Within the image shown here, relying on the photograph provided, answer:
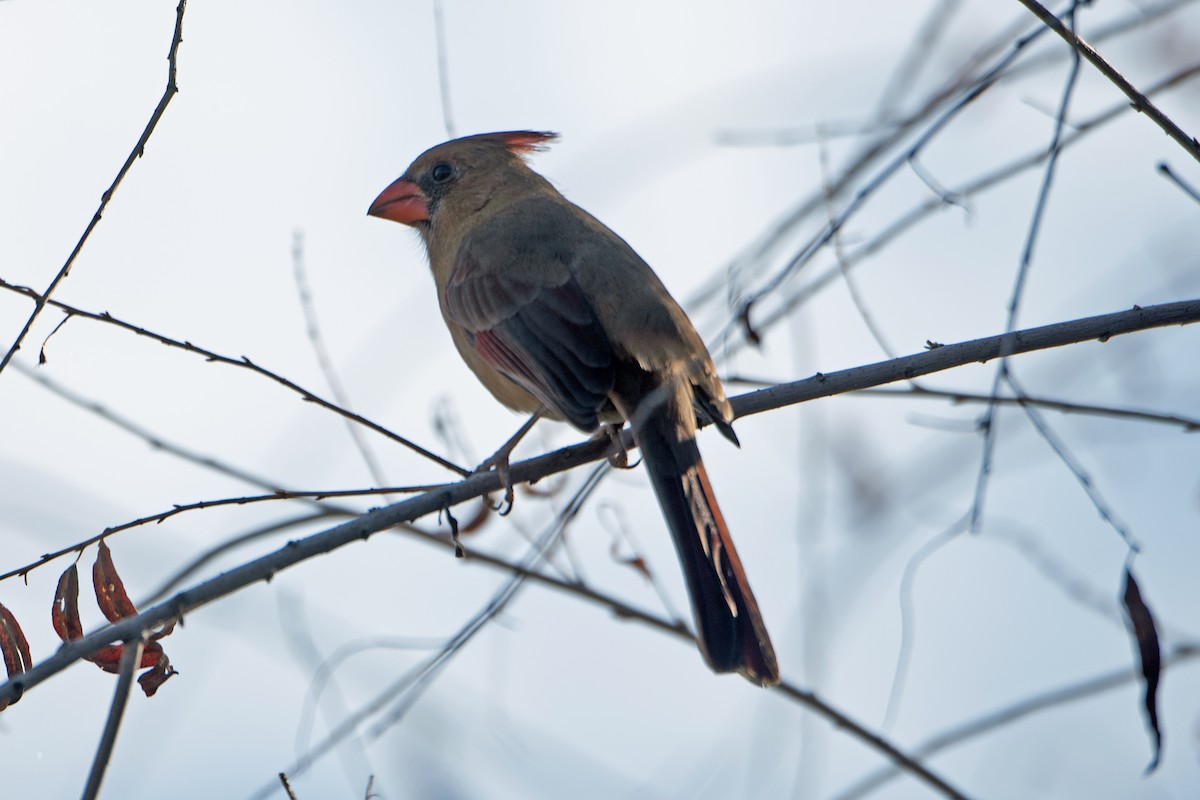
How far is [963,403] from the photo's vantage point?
320cm

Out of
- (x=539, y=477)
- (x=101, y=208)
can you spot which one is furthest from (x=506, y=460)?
(x=101, y=208)

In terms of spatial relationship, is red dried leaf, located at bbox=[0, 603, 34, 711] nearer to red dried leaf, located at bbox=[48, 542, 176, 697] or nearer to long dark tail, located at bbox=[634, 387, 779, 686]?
red dried leaf, located at bbox=[48, 542, 176, 697]

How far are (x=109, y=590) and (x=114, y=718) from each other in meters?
0.68

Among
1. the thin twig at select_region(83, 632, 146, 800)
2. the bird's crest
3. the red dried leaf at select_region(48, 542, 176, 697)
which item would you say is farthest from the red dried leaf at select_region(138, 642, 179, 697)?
the bird's crest

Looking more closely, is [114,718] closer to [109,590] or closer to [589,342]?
[109,590]

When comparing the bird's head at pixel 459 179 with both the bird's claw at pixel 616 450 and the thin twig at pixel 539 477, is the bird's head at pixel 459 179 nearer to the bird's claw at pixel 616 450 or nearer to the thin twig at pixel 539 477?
the bird's claw at pixel 616 450

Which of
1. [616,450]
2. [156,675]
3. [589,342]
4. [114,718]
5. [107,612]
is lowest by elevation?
[114,718]

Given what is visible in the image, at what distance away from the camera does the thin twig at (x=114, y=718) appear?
1.93m

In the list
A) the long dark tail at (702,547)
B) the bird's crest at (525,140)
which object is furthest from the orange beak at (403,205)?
the long dark tail at (702,547)

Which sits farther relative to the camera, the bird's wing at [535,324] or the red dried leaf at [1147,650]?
the bird's wing at [535,324]

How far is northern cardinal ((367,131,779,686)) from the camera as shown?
10.6 feet

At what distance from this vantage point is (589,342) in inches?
142

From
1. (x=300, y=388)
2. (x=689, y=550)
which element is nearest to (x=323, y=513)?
(x=300, y=388)

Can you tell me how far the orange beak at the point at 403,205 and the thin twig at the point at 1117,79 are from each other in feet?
8.91
